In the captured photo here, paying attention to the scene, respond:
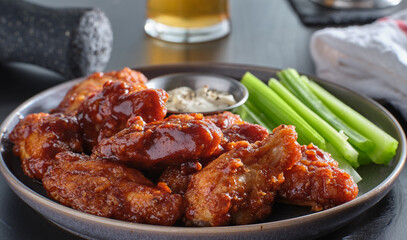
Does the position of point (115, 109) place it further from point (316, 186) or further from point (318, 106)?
point (318, 106)

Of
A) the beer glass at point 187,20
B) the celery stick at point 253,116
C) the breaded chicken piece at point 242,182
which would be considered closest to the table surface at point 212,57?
the beer glass at point 187,20

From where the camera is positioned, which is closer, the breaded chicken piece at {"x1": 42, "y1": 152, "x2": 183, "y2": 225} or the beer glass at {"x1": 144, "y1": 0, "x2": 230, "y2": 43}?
the breaded chicken piece at {"x1": 42, "y1": 152, "x2": 183, "y2": 225}

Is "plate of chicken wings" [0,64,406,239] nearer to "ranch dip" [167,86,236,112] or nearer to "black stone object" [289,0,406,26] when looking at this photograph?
"ranch dip" [167,86,236,112]

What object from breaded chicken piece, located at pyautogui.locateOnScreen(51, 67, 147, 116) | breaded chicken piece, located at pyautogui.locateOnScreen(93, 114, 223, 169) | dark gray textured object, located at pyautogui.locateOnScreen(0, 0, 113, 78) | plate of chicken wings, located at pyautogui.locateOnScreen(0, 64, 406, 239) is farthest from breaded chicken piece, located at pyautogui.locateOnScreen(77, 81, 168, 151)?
dark gray textured object, located at pyautogui.locateOnScreen(0, 0, 113, 78)

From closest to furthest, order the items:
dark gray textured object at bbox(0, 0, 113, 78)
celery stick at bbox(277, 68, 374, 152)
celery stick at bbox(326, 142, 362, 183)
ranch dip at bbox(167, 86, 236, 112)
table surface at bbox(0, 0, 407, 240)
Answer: table surface at bbox(0, 0, 407, 240) → celery stick at bbox(326, 142, 362, 183) → celery stick at bbox(277, 68, 374, 152) → ranch dip at bbox(167, 86, 236, 112) → dark gray textured object at bbox(0, 0, 113, 78)

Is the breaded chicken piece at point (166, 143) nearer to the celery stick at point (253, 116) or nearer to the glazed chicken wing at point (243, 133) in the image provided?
the glazed chicken wing at point (243, 133)

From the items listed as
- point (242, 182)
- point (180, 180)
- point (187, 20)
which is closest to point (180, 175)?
point (180, 180)
